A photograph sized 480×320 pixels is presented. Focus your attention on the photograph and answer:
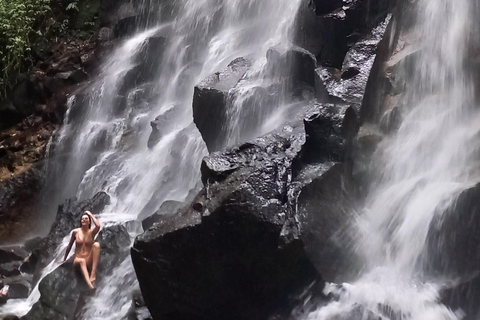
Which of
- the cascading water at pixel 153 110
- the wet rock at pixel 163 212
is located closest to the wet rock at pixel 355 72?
the cascading water at pixel 153 110

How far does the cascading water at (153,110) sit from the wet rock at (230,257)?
2.65m

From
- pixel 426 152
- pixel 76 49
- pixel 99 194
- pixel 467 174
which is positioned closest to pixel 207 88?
pixel 99 194

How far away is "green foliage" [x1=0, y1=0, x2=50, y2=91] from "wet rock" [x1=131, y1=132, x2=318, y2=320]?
8732 mm

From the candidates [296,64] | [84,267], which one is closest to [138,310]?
[84,267]

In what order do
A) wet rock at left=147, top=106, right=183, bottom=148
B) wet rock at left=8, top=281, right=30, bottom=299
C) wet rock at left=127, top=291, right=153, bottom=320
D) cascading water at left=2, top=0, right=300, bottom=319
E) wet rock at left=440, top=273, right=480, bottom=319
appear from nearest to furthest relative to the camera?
wet rock at left=440, top=273, right=480, bottom=319
wet rock at left=127, top=291, right=153, bottom=320
wet rock at left=8, top=281, right=30, bottom=299
cascading water at left=2, top=0, right=300, bottom=319
wet rock at left=147, top=106, right=183, bottom=148

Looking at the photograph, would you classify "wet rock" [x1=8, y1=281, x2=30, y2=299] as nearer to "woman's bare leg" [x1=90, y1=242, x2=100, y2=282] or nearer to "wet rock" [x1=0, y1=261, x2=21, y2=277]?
"wet rock" [x1=0, y1=261, x2=21, y2=277]

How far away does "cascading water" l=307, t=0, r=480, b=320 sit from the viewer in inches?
197

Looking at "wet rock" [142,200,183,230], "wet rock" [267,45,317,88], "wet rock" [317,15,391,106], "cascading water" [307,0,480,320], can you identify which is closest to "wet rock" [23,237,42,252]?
"wet rock" [142,200,183,230]

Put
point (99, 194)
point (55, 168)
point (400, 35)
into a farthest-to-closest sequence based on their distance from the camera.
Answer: point (55, 168), point (99, 194), point (400, 35)

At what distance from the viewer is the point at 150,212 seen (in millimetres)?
8039

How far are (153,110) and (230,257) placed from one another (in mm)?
6204

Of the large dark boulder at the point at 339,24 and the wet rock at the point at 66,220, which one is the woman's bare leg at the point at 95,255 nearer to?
the wet rock at the point at 66,220

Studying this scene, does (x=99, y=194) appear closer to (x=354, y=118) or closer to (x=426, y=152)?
(x=354, y=118)

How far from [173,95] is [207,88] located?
10.2 feet
